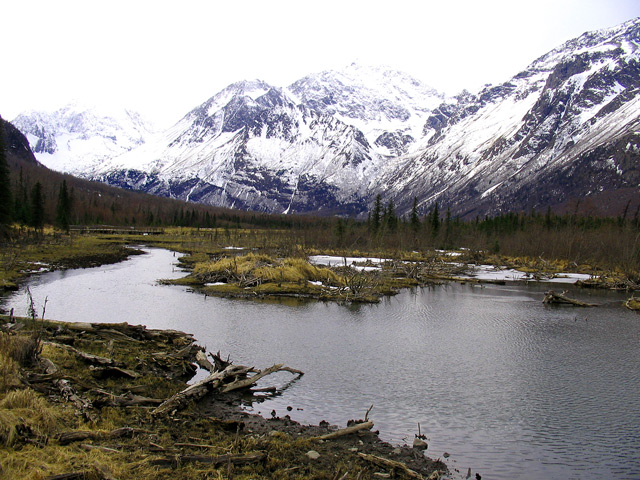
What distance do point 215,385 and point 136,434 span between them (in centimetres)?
587

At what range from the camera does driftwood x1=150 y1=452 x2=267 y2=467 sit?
11.0m

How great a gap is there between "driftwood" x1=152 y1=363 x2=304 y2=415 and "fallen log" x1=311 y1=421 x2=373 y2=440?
4746 mm

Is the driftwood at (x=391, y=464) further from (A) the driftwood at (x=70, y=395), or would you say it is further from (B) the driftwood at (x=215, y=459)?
(A) the driftwood at (x=70, y=395)

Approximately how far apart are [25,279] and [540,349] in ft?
155

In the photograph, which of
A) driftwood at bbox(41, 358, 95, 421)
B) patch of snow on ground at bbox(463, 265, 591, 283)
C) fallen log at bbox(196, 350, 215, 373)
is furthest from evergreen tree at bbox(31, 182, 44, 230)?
driftwood at bbox(41, 358, 95, 421)

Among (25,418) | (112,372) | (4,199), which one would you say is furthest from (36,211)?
(25,418)

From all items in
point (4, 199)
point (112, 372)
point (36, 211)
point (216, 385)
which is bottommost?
point (216, 385)

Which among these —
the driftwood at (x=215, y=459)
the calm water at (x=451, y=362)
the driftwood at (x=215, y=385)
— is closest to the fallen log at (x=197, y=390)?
the driftwood at (x=215, y=385)

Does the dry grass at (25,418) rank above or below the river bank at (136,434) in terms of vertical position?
above

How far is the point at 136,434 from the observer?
487 inches

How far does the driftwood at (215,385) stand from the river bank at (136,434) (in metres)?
0.33

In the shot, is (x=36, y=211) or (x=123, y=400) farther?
(x=36, y=211)

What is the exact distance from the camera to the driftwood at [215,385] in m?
15.2

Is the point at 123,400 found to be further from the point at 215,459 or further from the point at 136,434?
the point at 215,459
